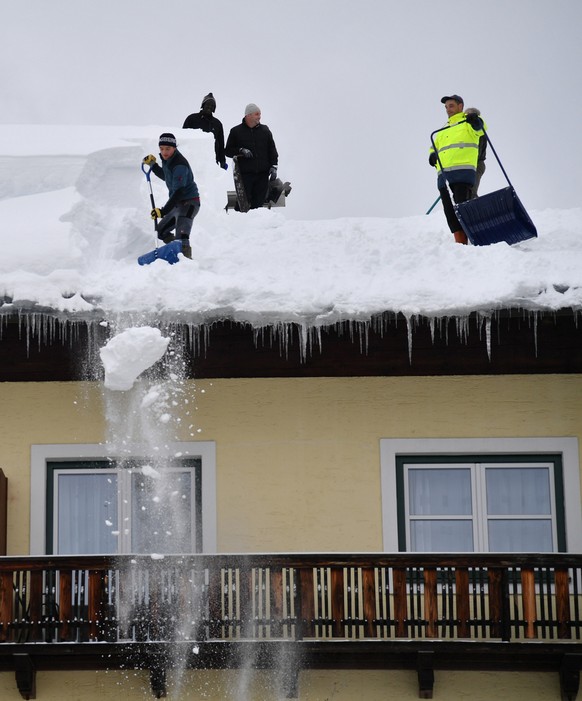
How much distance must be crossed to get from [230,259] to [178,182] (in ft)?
3.65

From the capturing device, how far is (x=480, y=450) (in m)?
13.4

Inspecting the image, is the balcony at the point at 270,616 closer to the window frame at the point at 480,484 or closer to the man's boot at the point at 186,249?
the window frame at the point at 480,484

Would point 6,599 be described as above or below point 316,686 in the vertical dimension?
above

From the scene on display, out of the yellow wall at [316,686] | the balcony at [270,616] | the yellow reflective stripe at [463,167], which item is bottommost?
the yellow wall at [316,686]

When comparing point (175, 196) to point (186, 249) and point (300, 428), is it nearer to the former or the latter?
point (186, 249)

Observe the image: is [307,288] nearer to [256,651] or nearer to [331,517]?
[331,517]

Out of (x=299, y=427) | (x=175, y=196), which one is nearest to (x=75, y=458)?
(x=299, y=427)

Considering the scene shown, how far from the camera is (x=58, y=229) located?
1429 cm

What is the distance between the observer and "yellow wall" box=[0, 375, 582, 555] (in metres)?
13.4

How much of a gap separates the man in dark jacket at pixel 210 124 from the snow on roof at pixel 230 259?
418mm

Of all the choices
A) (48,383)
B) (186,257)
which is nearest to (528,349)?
(186,257)

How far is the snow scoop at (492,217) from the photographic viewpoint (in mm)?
14781

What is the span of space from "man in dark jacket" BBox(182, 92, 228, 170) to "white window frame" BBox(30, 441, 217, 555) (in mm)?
4493

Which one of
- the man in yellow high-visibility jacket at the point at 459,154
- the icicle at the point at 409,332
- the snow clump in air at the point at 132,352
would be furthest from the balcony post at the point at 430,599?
the man in yellow high-visibility jacket at the point at 459,154
